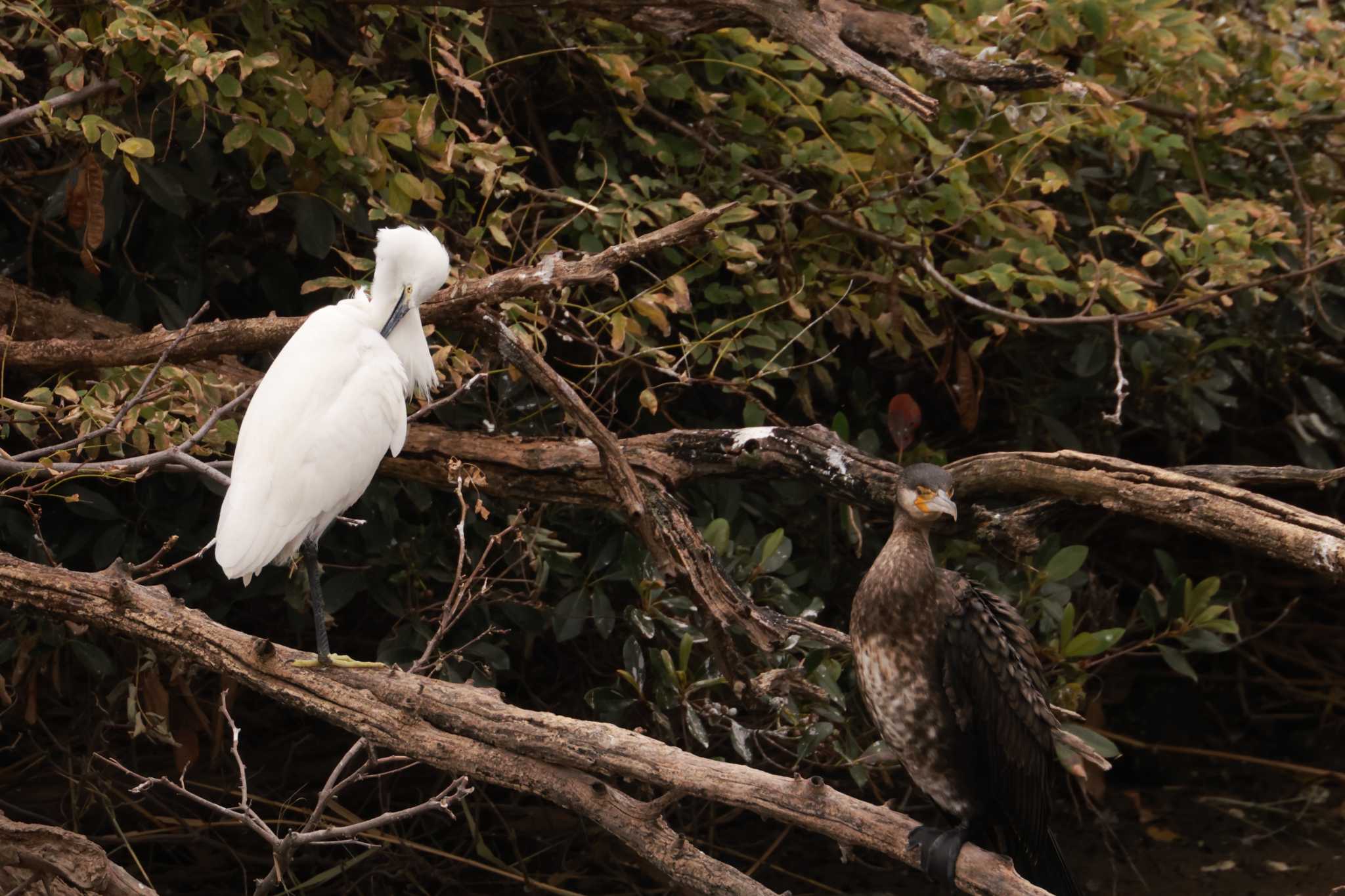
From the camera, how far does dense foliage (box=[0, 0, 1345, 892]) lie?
3277mm

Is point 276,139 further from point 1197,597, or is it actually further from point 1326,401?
point 1326,401

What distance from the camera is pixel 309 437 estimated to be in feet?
9.09

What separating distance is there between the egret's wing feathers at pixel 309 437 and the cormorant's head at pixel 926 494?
1.05 m

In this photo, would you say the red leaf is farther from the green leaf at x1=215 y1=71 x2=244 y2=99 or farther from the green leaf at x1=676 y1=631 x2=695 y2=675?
the green leaf at x1=215 y1=71 x2=244 y2=99

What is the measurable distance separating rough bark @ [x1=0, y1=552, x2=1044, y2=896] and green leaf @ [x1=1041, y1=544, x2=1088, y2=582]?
1276 mm

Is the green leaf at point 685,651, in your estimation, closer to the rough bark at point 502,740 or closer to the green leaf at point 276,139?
the rough bark at point 502,740

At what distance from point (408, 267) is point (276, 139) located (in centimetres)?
54

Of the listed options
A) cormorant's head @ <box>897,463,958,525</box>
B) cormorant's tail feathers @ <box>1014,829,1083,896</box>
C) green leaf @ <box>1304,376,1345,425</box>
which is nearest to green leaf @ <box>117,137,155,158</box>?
cormorant's head @ <box>897,463,958,525</box>

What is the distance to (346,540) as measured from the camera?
374 cm

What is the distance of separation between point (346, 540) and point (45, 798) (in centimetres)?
128

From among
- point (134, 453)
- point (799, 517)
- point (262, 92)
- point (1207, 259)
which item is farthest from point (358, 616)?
point (1207, 259)

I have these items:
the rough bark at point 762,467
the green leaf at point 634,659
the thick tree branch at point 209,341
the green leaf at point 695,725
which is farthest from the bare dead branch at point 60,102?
the green leaf at point 695,725

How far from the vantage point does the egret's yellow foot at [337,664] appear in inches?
104

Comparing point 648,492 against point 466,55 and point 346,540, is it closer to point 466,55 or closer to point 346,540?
point 346,540
